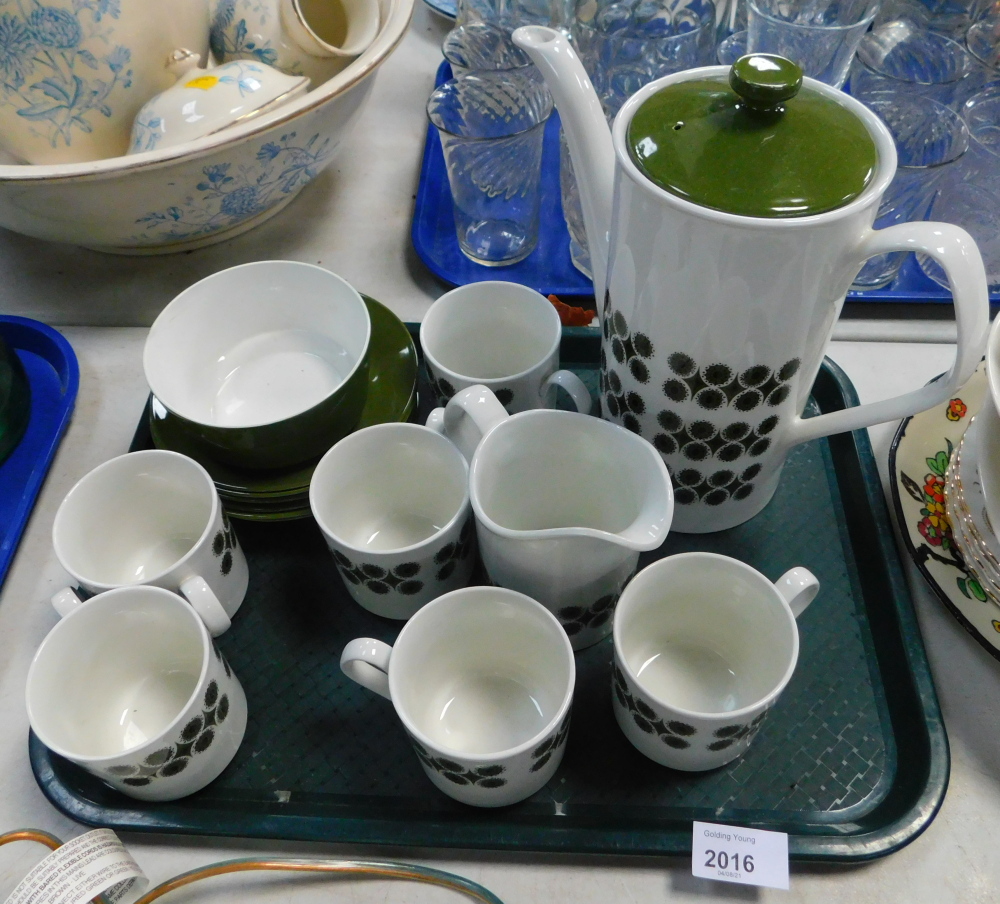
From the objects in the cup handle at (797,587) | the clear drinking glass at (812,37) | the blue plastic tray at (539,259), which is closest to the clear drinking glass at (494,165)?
the blue plastic tray at (539,259)

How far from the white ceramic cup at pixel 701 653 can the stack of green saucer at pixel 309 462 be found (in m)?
0.24

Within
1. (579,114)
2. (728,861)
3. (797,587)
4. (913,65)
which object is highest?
(579,114)

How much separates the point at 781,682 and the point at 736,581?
8cm

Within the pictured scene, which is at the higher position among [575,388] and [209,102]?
[209,102]

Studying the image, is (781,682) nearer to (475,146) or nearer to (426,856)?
(426,856)

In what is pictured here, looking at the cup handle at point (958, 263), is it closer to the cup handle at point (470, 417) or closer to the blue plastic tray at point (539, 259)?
the cup handle at point (470, 417)

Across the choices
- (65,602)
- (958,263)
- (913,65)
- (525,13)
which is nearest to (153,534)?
(65,602)

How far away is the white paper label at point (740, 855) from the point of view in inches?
17.5

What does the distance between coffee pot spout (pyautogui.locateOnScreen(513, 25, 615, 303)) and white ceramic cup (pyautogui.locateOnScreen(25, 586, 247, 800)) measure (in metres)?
0.35

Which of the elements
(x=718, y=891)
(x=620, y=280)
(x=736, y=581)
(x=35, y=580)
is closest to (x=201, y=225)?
(x=35, y=580)

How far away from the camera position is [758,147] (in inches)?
16.1

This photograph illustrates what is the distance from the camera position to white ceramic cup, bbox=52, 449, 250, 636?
0.50 metres

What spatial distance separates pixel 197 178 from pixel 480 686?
1.58 ft

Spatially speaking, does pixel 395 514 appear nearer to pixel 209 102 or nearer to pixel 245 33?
pixel 209 102
